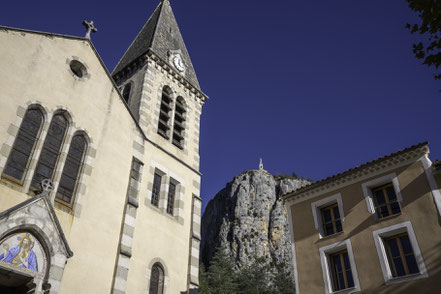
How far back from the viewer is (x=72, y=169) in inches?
567

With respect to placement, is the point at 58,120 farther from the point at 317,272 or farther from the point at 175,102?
the point at 317,272

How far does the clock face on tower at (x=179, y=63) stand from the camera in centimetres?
2352

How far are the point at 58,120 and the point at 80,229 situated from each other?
13.5ft

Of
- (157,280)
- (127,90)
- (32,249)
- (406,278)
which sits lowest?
(406,278)

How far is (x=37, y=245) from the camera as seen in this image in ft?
38.5

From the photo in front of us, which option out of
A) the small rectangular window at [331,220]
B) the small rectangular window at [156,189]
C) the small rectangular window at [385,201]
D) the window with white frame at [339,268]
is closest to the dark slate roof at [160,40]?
the small rectangular window at [156,189]

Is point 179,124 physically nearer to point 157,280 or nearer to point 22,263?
point 157,280

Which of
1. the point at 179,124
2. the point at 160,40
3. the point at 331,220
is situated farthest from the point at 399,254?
the point at 160,40

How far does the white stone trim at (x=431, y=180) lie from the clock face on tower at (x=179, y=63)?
13864 mm

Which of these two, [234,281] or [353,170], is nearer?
[353,170]

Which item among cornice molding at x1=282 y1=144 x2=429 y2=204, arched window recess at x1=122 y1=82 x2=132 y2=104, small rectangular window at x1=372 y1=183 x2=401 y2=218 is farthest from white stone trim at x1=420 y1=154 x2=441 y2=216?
arched window recess at x1=122 y1=82 x2=132 y2=104

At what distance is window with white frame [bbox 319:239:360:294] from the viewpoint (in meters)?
14.6

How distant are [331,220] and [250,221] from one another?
62256 mm

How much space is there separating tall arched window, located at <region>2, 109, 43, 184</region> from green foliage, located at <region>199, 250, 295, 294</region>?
3293cm
